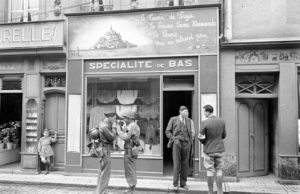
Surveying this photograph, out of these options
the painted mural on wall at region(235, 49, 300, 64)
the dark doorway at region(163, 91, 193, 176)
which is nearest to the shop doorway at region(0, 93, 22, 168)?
the dark doorway at region(163, 91, 193, 176)

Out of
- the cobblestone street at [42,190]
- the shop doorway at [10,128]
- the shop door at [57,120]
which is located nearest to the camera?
the cobblestone street at [42,190]

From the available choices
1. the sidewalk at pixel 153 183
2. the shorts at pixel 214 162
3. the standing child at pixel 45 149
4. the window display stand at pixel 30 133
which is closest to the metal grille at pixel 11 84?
the window display stand at pixel 30 133

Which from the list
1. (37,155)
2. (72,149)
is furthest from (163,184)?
(37,155)

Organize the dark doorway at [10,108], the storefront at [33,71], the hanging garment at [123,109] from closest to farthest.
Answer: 1. the hanging garment at [123,109]
2. the storefront at [33,71]
3. the dark doorway at [10,108]

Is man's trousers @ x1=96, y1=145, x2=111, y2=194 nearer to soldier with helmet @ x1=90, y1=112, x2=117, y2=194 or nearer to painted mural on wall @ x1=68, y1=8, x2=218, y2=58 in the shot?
soldier with helmet @ x1=90, y1=112, x2=117, y2=194

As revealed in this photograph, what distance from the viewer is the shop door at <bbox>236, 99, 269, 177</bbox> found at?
9.95 m

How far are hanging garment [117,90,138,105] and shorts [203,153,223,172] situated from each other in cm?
364

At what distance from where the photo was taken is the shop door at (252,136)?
9.95m

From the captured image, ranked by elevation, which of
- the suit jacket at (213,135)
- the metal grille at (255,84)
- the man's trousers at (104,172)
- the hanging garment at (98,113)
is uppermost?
the metal grille at (255,84)

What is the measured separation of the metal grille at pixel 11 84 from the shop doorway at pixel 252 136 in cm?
725

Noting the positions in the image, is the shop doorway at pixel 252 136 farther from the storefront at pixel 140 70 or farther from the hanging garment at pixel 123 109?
the hanging garment at pixel 123 109

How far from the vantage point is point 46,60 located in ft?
36.0

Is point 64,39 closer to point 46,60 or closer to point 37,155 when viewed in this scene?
point 46,60

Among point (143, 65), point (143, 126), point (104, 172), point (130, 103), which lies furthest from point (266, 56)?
point (104, 172)
